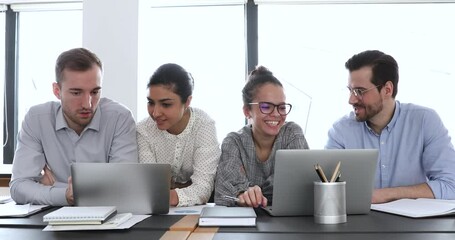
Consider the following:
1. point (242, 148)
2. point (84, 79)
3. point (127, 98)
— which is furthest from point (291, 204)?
point (127, 98)

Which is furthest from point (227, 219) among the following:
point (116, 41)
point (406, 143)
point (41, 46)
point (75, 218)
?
point (41, 46)

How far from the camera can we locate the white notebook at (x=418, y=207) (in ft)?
5.05

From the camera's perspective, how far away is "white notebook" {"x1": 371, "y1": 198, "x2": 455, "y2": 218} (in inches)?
60.6

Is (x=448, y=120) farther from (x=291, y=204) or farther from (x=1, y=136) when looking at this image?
(x=1, y=136)

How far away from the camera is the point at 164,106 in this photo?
7.18 ft

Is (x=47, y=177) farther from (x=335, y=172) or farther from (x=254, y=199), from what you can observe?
(x=335, y=172)

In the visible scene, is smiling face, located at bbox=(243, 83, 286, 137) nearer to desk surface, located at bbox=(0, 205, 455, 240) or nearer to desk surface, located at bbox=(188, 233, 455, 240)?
desk surface, located at bbox=(0, 205, 455, 240)

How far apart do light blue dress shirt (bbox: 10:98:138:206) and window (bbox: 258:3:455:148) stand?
188cm

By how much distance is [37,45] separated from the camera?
4.21m

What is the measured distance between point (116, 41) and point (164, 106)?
1602 mm

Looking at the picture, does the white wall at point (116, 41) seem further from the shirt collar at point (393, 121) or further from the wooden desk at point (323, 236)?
the wooden desk at point (323, 236)

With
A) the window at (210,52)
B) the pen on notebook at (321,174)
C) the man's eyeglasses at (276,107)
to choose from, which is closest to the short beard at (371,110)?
the man's eyeglasses at (276,107)

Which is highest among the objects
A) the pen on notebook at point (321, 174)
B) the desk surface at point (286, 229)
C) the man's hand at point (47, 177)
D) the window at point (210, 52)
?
the window at point (210, 52)

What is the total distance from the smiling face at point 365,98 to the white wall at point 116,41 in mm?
1809
